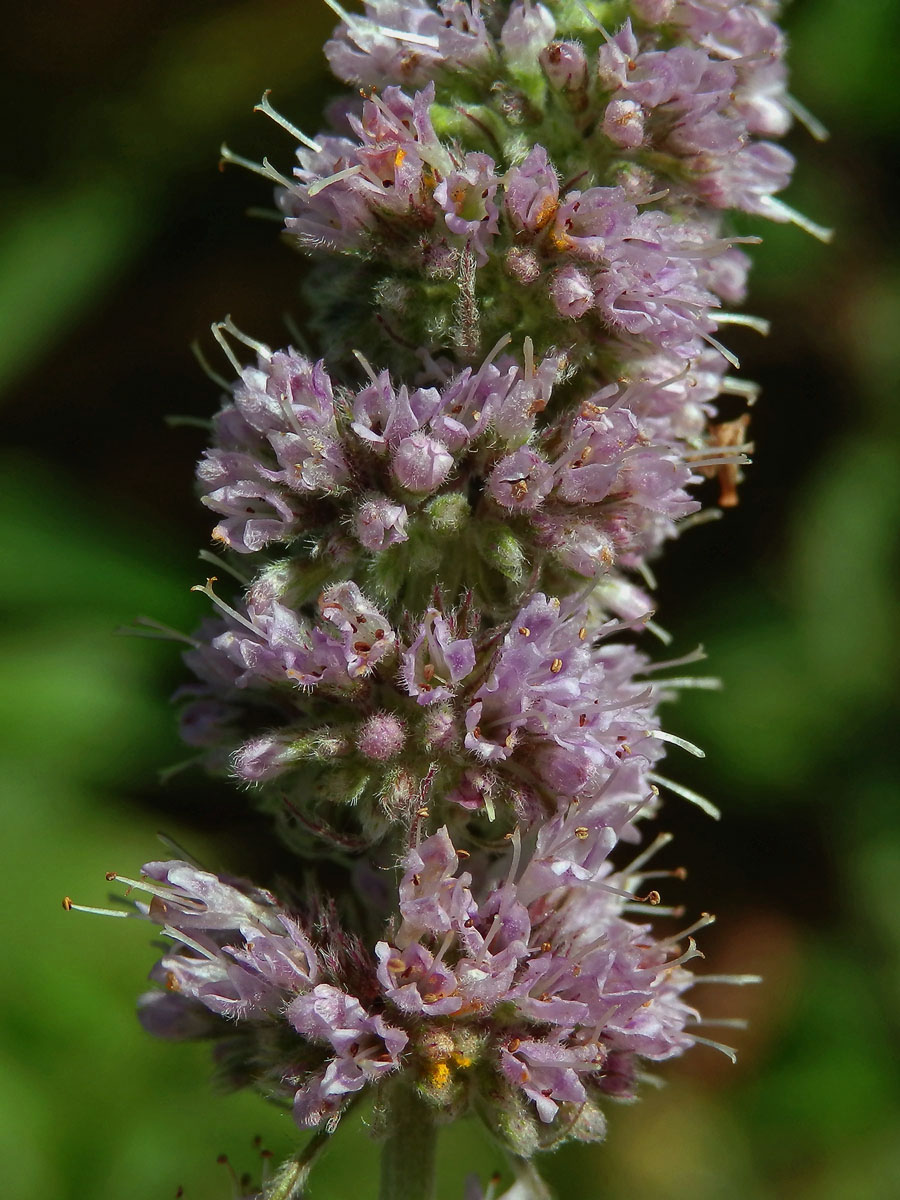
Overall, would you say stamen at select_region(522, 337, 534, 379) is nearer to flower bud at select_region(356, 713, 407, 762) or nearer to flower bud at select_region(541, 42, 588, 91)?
flower bud at select_region(541, 42, 588, 91)

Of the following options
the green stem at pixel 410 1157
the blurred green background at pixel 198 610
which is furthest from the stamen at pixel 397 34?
the blurred green background at pixel 198 610

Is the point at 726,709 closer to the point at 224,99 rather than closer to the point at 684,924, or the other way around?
the point at 684,924

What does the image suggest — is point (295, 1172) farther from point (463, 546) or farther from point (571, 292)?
point (571, 292)

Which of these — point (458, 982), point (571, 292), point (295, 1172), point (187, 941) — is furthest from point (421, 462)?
point (295, 1172)

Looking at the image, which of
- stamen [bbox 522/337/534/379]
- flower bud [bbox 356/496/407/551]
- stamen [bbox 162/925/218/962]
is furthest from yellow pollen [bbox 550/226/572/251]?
stamen [bbox 162/925/218/962]

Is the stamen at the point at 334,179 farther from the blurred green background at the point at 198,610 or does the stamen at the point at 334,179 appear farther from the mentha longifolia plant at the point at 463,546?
the blurred green background at the point at 198,610

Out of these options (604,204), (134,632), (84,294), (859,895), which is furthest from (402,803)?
(84,294)
